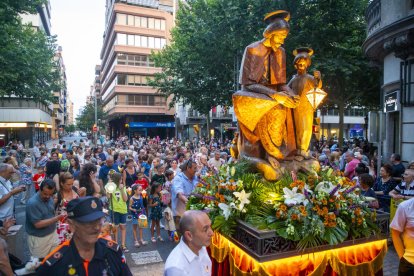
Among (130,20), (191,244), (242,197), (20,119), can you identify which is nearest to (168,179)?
(242,197)

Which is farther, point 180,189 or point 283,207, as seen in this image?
point 180,189

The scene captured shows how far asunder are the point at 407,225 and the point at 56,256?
402cm

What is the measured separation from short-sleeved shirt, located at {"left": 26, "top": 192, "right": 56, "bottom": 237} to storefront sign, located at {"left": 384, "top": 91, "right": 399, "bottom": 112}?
1296cm

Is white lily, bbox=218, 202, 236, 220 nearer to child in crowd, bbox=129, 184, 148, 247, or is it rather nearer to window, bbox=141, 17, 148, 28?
child in crowd, bbox=129, 184, 148, 247

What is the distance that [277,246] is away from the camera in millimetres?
4348

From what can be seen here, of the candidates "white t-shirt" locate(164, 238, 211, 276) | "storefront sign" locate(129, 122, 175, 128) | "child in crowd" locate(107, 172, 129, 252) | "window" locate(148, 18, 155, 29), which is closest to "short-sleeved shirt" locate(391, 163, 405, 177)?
"child in crowd" locate(107, 172, 129, 252)

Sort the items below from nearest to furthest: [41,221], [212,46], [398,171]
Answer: [41,221] → [398,171] → [212,46]

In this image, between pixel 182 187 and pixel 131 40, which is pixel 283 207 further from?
pixel 131 40

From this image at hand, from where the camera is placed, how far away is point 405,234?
418 cm

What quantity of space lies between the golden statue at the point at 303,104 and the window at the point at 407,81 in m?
7.87

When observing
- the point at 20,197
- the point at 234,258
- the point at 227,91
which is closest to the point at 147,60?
the point at 227,91

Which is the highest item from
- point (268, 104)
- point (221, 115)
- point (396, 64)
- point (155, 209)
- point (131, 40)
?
point (131, 40)

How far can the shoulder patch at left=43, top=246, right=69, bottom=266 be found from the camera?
8.46 ft

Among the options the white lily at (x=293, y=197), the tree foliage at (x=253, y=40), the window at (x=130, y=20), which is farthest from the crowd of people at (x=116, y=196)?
the window at (x=130, y=20)
